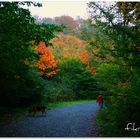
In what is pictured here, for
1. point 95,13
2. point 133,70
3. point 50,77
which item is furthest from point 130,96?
point 50,77

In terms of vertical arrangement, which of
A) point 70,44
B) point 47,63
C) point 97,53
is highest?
point 70,44

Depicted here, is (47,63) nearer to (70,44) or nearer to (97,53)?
(70,44)

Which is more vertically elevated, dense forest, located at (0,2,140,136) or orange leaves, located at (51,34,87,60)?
orange leaves, located at (51,34,87,60)

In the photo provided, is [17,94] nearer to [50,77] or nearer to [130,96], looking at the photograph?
[50,77]

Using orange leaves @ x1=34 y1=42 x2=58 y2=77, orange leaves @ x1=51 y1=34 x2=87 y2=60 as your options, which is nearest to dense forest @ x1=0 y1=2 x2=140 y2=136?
orange leaves @ x1=51 y1=34 x2=87 y2=60

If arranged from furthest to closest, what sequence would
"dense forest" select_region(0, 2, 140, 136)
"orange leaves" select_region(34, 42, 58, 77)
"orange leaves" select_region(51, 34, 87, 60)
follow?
"orange leaves" select_region(34, 42, 58, 77)
"orange leaves" select_region(51, 34, 87, 60)
"dense forest" select_region(0, 2, 140, 136)

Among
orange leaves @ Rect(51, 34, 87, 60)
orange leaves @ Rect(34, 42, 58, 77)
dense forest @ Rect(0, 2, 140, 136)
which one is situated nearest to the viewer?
dense forest @ Rect(0, 2, 140, 136)

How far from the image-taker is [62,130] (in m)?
11.8

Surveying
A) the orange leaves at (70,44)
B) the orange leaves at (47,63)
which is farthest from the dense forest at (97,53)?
the orange leaves at (47,63)

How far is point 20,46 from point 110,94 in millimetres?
5250

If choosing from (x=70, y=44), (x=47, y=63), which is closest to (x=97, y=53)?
(x=70, y=44)

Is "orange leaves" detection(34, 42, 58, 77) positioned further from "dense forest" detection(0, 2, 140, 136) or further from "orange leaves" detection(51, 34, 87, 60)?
"dense forest" detection(0, 2, 140, 136)

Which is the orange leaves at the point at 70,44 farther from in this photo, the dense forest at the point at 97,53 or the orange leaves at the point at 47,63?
the orange leaves at the point at 47,63

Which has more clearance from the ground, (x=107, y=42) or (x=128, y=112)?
(x=107, y=42)
